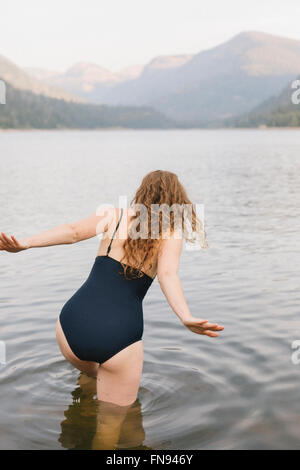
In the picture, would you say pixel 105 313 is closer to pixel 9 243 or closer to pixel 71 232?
pixel 71 232

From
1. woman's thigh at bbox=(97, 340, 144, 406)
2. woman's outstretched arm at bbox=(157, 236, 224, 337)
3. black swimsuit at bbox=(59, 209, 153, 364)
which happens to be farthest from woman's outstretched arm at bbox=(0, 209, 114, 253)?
woman's thigh at bbox=(97, 340, 144, 406)

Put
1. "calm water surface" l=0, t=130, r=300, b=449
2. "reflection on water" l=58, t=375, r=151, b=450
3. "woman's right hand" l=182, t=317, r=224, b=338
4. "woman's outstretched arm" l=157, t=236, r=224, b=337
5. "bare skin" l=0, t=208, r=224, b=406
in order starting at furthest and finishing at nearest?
"calm water surface" l=0, t=130, r=300, b=449, "reflection on water" l=58, t=375, r=151, b=450, "bare skin" l=0, t=208, r=224, b=406, "woman's outstretched arm" l=157, t=236, r=224, b=337, "woman's right hand" l=182, t=317, r=224, b=338

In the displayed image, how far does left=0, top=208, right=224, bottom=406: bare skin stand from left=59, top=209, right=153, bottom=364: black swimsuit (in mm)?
83

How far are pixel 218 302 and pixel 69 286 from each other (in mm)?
3348

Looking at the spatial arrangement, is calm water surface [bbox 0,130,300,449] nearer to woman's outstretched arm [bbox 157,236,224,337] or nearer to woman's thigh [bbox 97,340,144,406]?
woman's thigh [bbox 97,340,144,406]

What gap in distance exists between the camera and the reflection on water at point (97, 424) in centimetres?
495

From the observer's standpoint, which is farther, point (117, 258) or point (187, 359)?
point (187, 359)

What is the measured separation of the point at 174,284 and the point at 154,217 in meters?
0.60

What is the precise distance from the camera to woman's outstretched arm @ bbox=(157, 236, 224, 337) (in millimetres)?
4503

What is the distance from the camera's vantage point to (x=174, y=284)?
4.64 metres

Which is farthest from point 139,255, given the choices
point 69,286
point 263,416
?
point 69,286

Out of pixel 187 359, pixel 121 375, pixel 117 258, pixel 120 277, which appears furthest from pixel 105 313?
pixel 187 359
